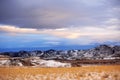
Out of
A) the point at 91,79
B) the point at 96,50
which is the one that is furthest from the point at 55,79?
the point at 96,50

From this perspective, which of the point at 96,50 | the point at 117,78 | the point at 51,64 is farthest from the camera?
the point at 96,50

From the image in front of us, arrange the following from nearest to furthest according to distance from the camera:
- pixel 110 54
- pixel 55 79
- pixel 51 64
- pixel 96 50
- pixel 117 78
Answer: pixel 117 78 < pixel 55 79 < pixel 51 64 < pixel 110 54 < pixel 96 50

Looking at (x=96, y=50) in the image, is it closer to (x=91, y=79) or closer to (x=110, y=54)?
(x=110, y=54)

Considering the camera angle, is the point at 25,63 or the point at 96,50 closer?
the point at 25,63

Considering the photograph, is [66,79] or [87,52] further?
[87,52]

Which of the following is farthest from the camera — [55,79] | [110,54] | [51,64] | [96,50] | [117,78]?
[96,50]

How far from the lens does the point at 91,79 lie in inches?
882

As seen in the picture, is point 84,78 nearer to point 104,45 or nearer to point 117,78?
point 117,78

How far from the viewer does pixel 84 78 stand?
2316cm

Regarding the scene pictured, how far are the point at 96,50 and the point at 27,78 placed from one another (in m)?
111

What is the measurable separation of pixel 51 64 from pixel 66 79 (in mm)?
40700

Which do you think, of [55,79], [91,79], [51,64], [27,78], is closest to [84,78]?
[91,79]

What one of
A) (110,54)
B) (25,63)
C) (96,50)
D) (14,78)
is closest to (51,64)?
(25,63)

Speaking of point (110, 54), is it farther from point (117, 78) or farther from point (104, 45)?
point (117, 78)
